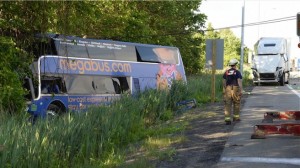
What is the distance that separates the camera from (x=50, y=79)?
1397cm

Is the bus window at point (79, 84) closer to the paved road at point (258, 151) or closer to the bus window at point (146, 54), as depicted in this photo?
the bus window at point (146, 54)

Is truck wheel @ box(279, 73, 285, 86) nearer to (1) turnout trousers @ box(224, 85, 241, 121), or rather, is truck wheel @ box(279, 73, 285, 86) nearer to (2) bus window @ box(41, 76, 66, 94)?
(1) turnout trousers @ box(224, 85, 241, 121)

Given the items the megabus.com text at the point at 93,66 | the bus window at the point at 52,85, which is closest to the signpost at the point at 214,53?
the megabus.com text at the point at 93,66

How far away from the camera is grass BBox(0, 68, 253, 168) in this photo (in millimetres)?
6520

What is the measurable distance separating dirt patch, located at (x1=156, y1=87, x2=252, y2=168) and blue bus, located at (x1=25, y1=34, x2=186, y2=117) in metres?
2.86

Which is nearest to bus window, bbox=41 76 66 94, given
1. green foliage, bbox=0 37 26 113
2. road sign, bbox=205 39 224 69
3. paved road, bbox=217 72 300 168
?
green foliage, bbox=0 37 26 113

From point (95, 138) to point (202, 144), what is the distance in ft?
7.48

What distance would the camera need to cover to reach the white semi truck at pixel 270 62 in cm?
3353

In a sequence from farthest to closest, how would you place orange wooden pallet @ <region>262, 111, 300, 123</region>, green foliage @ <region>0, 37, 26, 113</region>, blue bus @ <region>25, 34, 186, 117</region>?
blue bus @ <region>25, 34, 186, 117</region> < orange wooden pallet @ <region>262, 111, 300, 123</region> < green foliage @ <region>0, 37, 26, 113</region>

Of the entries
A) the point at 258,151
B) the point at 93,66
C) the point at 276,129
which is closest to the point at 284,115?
the point at 276,129

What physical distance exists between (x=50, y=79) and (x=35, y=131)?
680 cm

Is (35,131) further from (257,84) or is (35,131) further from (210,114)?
(257,84)

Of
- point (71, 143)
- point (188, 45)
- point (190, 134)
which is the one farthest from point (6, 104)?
point (188, 45)

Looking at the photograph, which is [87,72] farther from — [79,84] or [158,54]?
[158,54]
